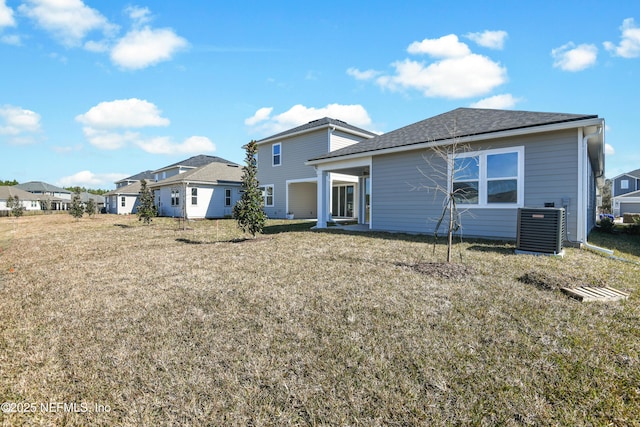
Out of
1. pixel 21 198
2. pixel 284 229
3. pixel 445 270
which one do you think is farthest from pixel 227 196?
pixel 21 198

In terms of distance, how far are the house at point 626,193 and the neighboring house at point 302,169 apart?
3562 cm

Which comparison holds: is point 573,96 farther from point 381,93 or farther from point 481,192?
point 381,93

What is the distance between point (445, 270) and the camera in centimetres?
543

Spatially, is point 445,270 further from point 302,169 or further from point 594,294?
point 302,169

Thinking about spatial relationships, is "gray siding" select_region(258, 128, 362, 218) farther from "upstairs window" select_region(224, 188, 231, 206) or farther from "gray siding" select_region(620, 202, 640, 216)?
"gray siding" select_region(620, 202, 640, 216)

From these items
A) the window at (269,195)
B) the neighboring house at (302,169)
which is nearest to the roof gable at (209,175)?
the window at (269,195)

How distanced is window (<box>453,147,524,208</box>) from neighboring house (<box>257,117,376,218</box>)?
33.6 ft

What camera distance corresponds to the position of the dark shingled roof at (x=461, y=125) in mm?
8422

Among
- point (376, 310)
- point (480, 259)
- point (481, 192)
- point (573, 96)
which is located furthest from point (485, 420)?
point (573, 96)

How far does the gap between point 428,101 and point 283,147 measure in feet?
35.8

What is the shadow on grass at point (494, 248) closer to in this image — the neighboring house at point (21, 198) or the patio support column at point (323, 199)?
the patio support column at point (323, 199)

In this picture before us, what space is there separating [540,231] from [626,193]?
2025 inches

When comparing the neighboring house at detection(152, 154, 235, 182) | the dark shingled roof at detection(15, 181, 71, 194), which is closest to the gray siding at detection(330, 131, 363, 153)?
the neighboring house at detection(152, 154, 235, 182)

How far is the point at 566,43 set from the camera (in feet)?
32.2
